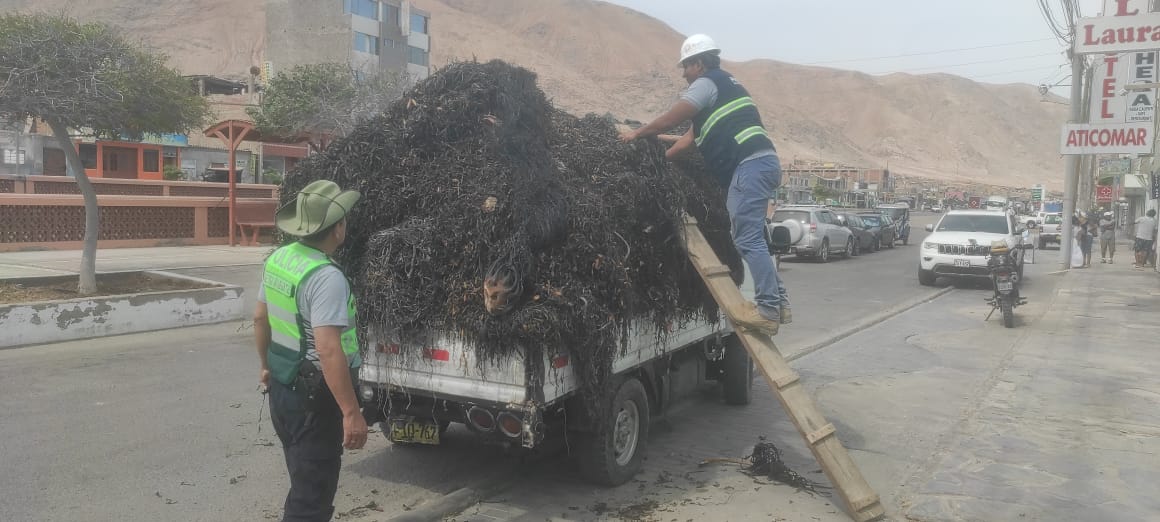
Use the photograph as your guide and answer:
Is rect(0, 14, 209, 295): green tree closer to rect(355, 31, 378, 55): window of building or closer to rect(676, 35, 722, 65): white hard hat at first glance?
rect(676, 35, 722, 65): white hard hat

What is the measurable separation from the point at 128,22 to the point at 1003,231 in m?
146

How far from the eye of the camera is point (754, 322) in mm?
4809

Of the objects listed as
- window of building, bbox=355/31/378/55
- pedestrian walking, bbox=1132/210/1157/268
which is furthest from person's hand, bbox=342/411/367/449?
window of building, bbox=355/31/378/55

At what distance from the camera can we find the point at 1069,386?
8.14m

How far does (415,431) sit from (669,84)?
15230cm

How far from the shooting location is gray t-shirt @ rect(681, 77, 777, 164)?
506cm

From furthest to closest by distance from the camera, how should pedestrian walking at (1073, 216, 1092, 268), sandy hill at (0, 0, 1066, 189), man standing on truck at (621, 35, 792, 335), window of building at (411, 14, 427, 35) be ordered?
A: sandy hill at (0, 0, 1066, 189)
window of building at (411, 14, 427, 35)
pedestrian walking at (1073, 216, 1092, 268)
man standing on truck at (621, 35, 792, 335)

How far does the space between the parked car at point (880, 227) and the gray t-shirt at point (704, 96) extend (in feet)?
88.3

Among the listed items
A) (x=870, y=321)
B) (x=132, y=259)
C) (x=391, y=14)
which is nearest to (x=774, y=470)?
(x=870, y=321)

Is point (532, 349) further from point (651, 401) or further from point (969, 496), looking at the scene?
point (969, 496)

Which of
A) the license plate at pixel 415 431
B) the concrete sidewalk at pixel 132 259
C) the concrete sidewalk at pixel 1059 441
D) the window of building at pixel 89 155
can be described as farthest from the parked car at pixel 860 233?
the window of building at pixel 89 155

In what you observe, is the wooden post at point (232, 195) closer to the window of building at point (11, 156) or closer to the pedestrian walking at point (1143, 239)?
the window of building at point (11, 156)

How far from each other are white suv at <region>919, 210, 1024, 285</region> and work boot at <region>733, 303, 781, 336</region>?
14.4 m

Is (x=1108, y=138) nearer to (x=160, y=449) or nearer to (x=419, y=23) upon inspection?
(x=160, y=449)
